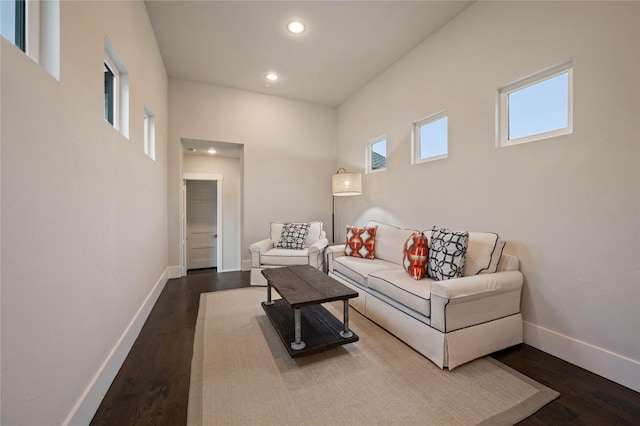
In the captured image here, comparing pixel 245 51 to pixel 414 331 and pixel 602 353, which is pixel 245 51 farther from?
pixel 602 353

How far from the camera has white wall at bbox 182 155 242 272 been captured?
571 cm

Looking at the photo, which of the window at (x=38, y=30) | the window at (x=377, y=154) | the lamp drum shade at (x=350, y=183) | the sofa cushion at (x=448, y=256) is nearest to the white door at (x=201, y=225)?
the lamp drum shade at (x=350, y=183)

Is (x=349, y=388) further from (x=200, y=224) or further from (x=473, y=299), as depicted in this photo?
(x=200, y=224)

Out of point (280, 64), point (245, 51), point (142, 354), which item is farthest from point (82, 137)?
point (280, 64)

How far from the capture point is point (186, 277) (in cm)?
415

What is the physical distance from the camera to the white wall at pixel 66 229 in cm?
88

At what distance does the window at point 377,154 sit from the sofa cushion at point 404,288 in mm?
1947

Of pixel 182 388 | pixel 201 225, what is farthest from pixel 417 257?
pixel 201 225

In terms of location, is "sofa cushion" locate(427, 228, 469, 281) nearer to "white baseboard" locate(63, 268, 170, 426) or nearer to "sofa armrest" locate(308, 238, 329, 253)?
"sofa armrest" locate(308, 238, 329, 253)

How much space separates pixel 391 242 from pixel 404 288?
3.41 feet

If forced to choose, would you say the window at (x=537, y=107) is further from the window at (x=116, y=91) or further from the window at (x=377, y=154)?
the window at (x=116, y=91)

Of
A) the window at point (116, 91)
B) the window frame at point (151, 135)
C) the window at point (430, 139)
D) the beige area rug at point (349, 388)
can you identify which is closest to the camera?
the beige area rug at point (349, 388)

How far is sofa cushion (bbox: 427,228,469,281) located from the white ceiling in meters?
2.35

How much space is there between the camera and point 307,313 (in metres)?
2.42
